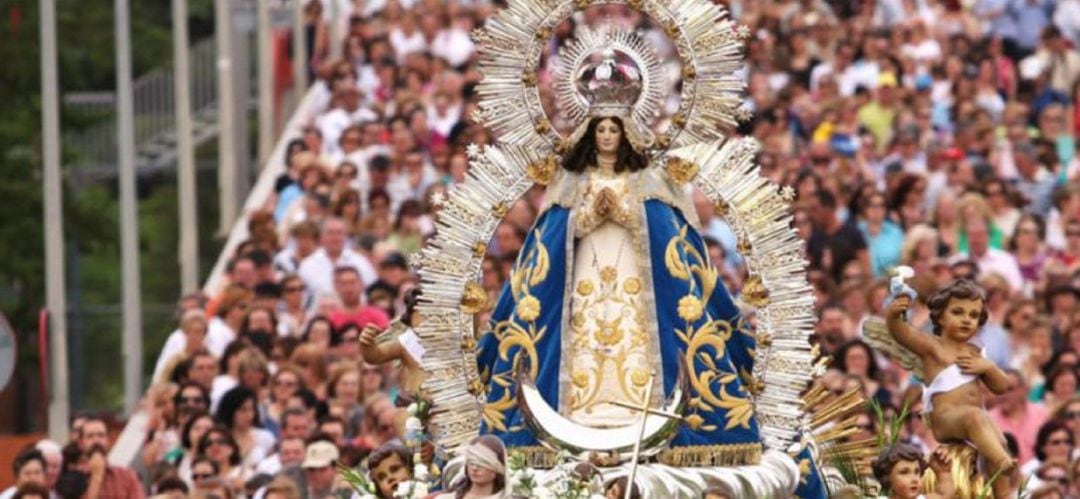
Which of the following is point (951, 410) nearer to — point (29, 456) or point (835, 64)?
point (29, 456)

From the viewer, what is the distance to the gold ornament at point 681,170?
23.9 m

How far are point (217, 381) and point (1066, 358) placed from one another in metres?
4.86

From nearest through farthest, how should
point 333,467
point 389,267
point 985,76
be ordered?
point 333,467, point 389,267, point 985,76

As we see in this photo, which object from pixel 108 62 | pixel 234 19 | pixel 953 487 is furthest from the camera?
pixel 108 62

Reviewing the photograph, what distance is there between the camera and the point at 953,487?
2423cm

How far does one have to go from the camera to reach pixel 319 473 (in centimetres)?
2873

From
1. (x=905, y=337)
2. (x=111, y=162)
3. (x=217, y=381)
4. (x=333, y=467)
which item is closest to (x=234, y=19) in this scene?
(x=111, y=162)

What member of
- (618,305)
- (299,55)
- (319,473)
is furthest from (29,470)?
(299,55)

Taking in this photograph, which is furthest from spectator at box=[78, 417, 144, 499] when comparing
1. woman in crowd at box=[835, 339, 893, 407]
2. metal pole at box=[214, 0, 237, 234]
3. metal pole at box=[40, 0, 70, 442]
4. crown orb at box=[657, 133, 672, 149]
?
metal pole at box=[214, 0, 237, 234]

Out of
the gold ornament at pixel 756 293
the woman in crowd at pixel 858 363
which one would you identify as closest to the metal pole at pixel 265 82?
the woman in crowd at pixel 858 363

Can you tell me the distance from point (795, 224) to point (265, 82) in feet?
38.6

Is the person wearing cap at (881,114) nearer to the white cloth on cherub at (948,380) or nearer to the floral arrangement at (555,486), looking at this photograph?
the white cloth on cherub at (948,380)

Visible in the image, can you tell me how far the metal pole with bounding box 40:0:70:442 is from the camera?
36.8 metres

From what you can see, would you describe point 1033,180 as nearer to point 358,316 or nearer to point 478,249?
point 358,316
